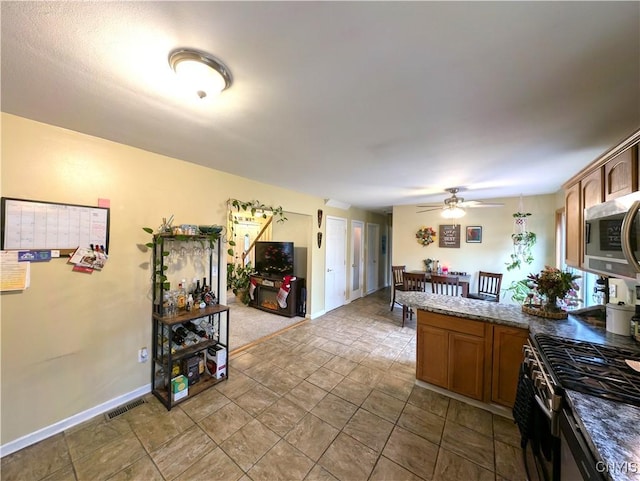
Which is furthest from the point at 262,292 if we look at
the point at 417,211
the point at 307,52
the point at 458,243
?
the point at 307,52

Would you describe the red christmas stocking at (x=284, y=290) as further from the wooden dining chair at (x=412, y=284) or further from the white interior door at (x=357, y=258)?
the wooden dining chair at (x=412, y=284)

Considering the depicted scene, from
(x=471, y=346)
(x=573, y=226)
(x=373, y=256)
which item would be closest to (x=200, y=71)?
(x=471, y=346)

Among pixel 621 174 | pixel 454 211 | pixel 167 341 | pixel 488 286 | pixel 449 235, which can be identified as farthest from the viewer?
pixel 449 235

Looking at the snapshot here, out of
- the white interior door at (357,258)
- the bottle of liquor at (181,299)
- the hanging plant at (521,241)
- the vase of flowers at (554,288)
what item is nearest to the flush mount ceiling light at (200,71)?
the bottle of liquor at (181,299)

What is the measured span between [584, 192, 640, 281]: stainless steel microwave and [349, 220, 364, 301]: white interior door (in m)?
4.29

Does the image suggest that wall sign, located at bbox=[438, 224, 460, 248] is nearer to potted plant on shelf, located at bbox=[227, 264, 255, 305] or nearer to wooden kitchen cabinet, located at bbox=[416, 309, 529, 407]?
wooden kitchen cabinet, located at bbox=[416, 309, 529, 407]

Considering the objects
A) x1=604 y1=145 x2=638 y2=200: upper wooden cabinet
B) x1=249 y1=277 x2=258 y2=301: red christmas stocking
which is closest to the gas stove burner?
x1=604 y1=145 x2=638 y2=200: upper wooden cabinet

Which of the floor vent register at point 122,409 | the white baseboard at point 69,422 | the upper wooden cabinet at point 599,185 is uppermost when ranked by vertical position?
the upper wooden cabinet at point 599,185

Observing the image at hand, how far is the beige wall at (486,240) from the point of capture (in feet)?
13.4

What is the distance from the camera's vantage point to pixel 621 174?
4.89ft

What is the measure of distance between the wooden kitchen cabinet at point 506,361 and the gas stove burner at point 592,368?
389mm

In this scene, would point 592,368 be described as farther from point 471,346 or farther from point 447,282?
point 447,282

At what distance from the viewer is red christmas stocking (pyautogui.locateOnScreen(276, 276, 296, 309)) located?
4637mm

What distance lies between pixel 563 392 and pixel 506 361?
3.67ft
